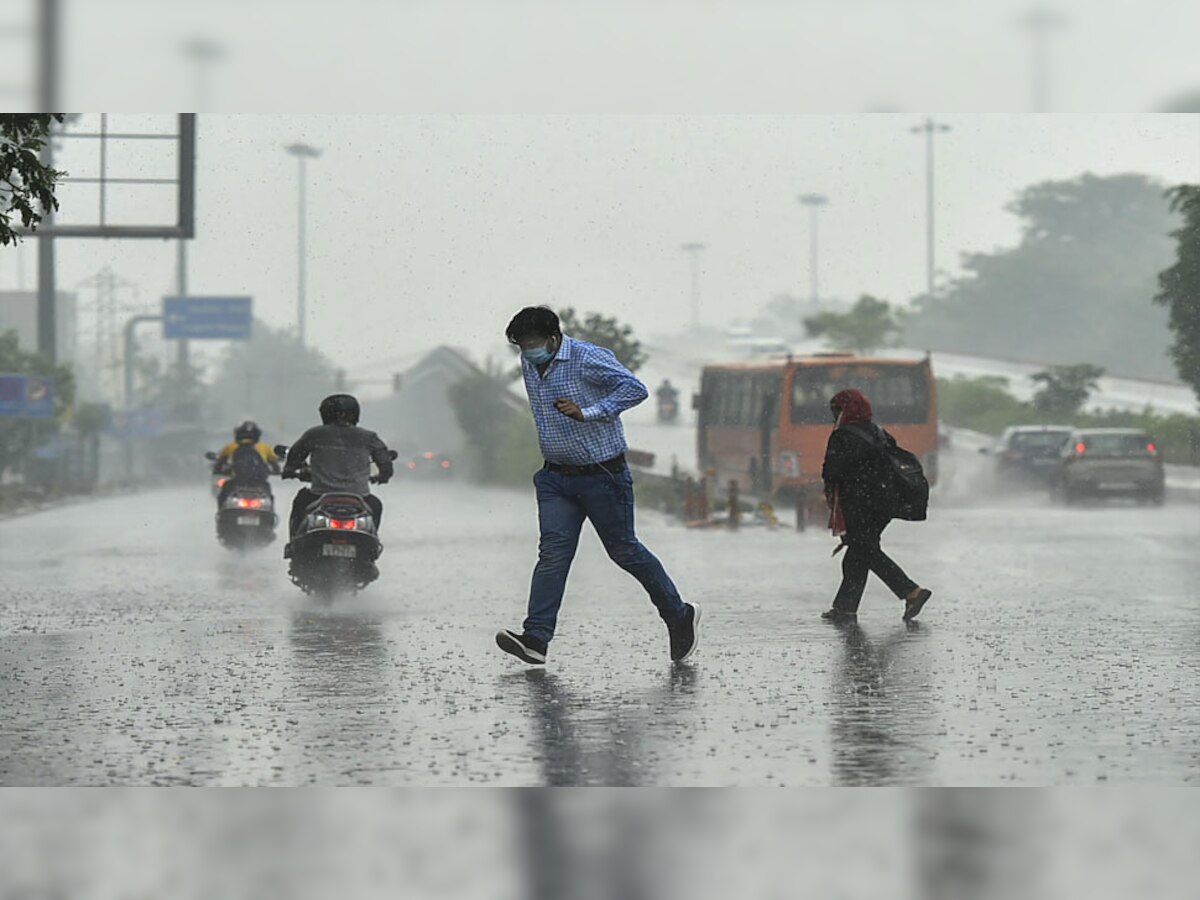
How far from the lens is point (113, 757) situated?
27.4ft

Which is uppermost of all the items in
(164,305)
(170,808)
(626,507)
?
(164,305)

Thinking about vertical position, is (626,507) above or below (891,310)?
below

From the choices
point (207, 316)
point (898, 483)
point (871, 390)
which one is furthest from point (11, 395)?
point (898, 483)

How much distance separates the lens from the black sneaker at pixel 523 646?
11.0 m

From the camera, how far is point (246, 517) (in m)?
20.4

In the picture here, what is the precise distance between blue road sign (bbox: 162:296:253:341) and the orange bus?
35.7 m

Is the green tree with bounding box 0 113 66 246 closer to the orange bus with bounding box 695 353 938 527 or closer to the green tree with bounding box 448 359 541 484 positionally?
the orange bus with bounding box 695 353 938 527

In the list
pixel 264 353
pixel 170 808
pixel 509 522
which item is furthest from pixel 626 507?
pixel 264 353

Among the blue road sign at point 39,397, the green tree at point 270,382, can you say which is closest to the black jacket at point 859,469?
the blue road sign at point 39,397

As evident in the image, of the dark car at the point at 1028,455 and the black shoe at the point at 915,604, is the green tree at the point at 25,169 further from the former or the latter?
the dark car at the point at 1028,455

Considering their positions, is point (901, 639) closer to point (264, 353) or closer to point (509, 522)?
point (509, 522)

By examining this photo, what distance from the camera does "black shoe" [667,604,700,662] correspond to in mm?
11500

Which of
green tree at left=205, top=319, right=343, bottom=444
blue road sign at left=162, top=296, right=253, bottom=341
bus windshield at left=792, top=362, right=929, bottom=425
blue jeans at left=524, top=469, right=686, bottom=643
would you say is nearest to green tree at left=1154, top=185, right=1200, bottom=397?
bus windshield at left=792, top=362, right=929, bottom=425

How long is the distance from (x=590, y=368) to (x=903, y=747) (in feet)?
9.68
